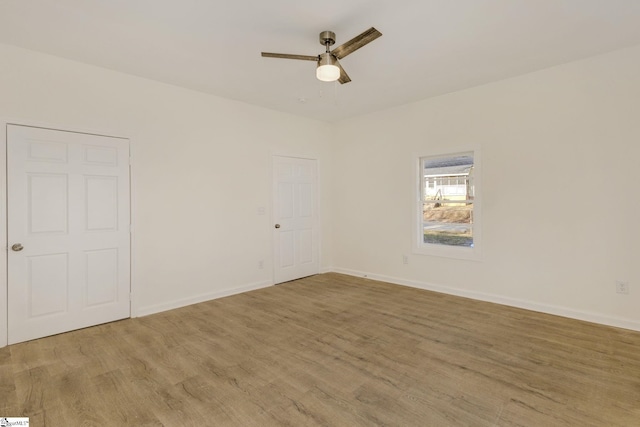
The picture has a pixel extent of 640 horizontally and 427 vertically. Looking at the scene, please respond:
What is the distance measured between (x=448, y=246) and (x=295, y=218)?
2503 millimetres

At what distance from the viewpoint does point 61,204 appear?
10.6 ft

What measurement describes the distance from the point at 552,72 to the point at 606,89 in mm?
554

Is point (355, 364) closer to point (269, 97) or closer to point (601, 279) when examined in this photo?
point (601, 279)

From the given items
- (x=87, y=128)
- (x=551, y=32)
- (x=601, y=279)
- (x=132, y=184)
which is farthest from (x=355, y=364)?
(x=87, y=128)

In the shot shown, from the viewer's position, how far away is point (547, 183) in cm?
363

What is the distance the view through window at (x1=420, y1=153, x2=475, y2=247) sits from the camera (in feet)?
14.3

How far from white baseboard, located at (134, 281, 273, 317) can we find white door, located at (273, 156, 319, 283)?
0.40 m

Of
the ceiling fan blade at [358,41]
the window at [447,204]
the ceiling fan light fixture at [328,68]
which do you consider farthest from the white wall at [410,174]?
the ceiling fan blade at [358,41]

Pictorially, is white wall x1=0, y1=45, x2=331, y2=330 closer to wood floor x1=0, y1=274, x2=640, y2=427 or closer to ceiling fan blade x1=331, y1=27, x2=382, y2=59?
wood floor x1=0, y1=274, x2=640, y2=427

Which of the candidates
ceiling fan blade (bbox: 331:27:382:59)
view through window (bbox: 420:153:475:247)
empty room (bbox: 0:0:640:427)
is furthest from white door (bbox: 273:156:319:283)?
ceiling fan blade (bbox: 331:27:382:59)

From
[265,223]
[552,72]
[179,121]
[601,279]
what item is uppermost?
[552,72]

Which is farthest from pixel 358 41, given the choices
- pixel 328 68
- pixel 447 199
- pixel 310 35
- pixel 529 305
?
pixel 529 305

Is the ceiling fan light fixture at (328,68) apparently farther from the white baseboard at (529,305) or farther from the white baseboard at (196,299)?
the white baseboard at (529,305)

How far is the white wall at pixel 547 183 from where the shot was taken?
3.21 metres
